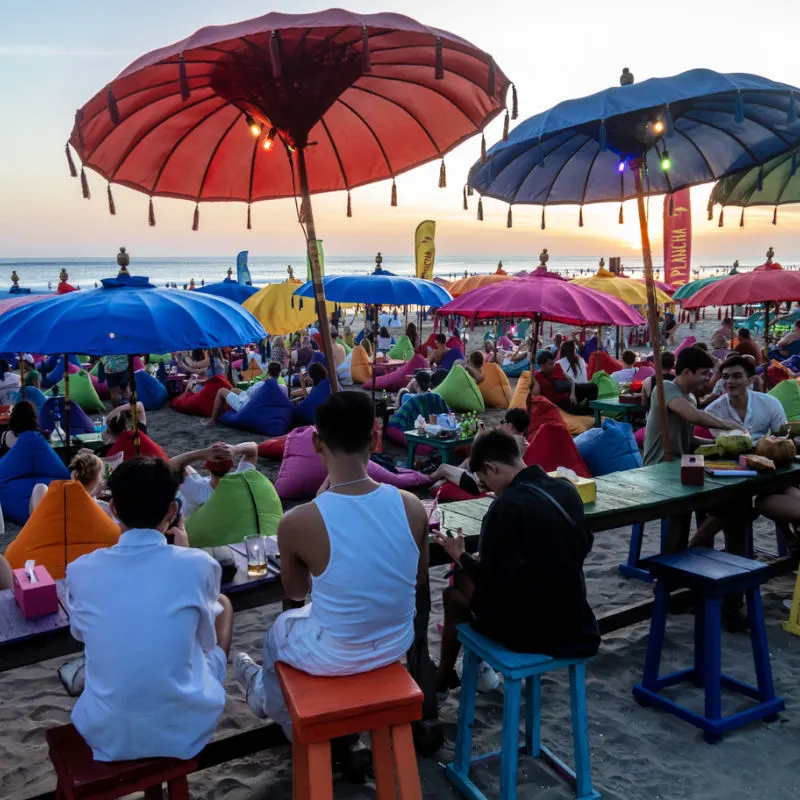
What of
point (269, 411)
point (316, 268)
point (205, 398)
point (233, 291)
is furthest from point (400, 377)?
point (316, 268)

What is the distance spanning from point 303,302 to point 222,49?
9.15 metres

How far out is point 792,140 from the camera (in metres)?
5.13

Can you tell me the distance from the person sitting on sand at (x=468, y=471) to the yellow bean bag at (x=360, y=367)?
5.53 m

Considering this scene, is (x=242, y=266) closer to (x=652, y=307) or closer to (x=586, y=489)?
(x=652, y=307)

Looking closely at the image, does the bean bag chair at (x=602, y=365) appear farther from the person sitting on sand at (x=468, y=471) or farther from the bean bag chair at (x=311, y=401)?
the person sitting on sand at (x=468, y=471)

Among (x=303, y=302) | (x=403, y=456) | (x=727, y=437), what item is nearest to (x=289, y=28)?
(x=727, y=437)

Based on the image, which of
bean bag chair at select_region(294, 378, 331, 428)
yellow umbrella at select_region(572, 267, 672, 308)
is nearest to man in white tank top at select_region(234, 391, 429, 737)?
bean bag chair at select_region(294, 378, 331, 428)

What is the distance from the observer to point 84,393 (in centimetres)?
1135

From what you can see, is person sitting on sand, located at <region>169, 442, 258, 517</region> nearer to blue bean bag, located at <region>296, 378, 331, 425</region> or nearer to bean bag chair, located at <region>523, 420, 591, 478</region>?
bean bag chair, located at <region>523, 420, 591, 478</region>

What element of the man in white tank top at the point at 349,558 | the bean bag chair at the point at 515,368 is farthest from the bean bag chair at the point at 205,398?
the man in white tank top at the point at 349,558

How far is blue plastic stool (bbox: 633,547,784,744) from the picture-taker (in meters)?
3.17

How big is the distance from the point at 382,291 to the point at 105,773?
6134 millimetres

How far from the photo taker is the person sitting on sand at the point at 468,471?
4.39m

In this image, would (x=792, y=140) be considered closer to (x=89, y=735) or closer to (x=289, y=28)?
(x=289, y=28)
